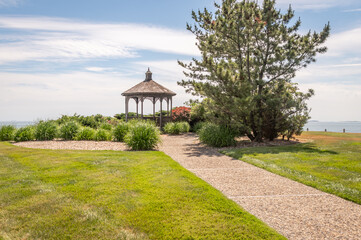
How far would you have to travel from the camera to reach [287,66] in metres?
13.2

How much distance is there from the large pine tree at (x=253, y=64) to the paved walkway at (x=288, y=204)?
5686mm

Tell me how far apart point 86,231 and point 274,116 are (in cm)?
1203

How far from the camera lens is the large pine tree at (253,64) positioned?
12.4m

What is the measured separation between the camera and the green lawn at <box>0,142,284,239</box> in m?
3.61

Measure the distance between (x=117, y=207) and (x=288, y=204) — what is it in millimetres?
2933


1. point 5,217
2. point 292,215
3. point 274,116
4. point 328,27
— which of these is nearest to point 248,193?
point 292,215

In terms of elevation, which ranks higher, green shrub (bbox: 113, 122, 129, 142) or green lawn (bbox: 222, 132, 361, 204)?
green shrub (bbox: 113, 122, 129, 142)

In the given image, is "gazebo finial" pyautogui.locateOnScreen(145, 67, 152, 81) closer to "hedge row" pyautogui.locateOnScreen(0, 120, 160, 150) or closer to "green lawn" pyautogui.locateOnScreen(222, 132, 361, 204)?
"hedge row" pyautogui.locateOnScreen(0, 120, 160, 150)

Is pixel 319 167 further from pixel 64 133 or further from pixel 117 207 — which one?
pixel 64 133

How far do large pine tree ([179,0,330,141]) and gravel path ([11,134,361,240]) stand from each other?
18.0 ft

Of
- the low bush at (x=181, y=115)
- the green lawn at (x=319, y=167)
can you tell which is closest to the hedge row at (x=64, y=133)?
the green lawn at (x=319, y=167)

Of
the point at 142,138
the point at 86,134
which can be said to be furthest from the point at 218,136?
the point at 86,134

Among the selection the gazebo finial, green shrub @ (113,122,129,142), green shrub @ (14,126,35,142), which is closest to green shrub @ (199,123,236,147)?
green shrub @ (113,122,129,142)

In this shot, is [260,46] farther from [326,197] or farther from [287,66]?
[326,197]
